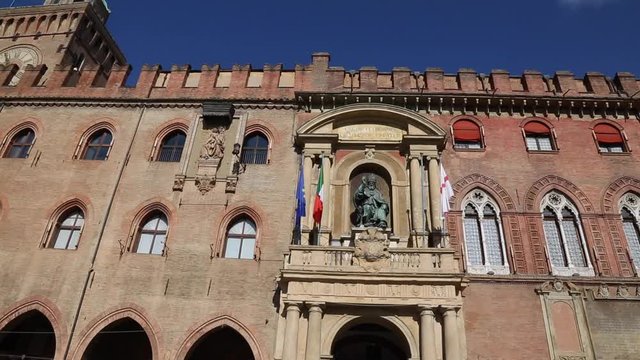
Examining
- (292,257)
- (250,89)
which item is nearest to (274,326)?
(292,257)

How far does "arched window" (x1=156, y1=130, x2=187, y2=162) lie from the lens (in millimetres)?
16438

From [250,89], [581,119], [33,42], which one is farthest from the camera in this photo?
[33,42]

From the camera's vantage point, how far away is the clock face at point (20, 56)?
989 inches

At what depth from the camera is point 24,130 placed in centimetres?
1777

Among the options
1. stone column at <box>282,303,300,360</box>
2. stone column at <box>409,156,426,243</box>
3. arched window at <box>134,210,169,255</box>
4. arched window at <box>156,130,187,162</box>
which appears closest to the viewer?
stone column at <box>282,303,300,360</box>

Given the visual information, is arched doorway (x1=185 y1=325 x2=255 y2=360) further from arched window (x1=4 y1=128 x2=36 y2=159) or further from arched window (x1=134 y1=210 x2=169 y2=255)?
arched window (x1=4 y1=128 x2=36 y2=159)

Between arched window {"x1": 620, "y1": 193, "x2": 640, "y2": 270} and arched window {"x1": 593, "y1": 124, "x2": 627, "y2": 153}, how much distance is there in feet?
6.43

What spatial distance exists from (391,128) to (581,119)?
23.8ft

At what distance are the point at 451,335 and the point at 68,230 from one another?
12872mm

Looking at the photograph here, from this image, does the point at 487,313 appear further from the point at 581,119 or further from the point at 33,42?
the point at 33,42

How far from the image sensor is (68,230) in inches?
596

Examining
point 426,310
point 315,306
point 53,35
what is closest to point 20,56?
point 53,35

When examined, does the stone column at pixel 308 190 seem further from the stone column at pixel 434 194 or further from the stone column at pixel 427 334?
the stone column at pixel 427 334

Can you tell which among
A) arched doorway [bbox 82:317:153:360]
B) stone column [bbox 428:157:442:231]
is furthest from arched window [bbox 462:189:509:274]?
arched doorway [bbox 82:317:153:360]
